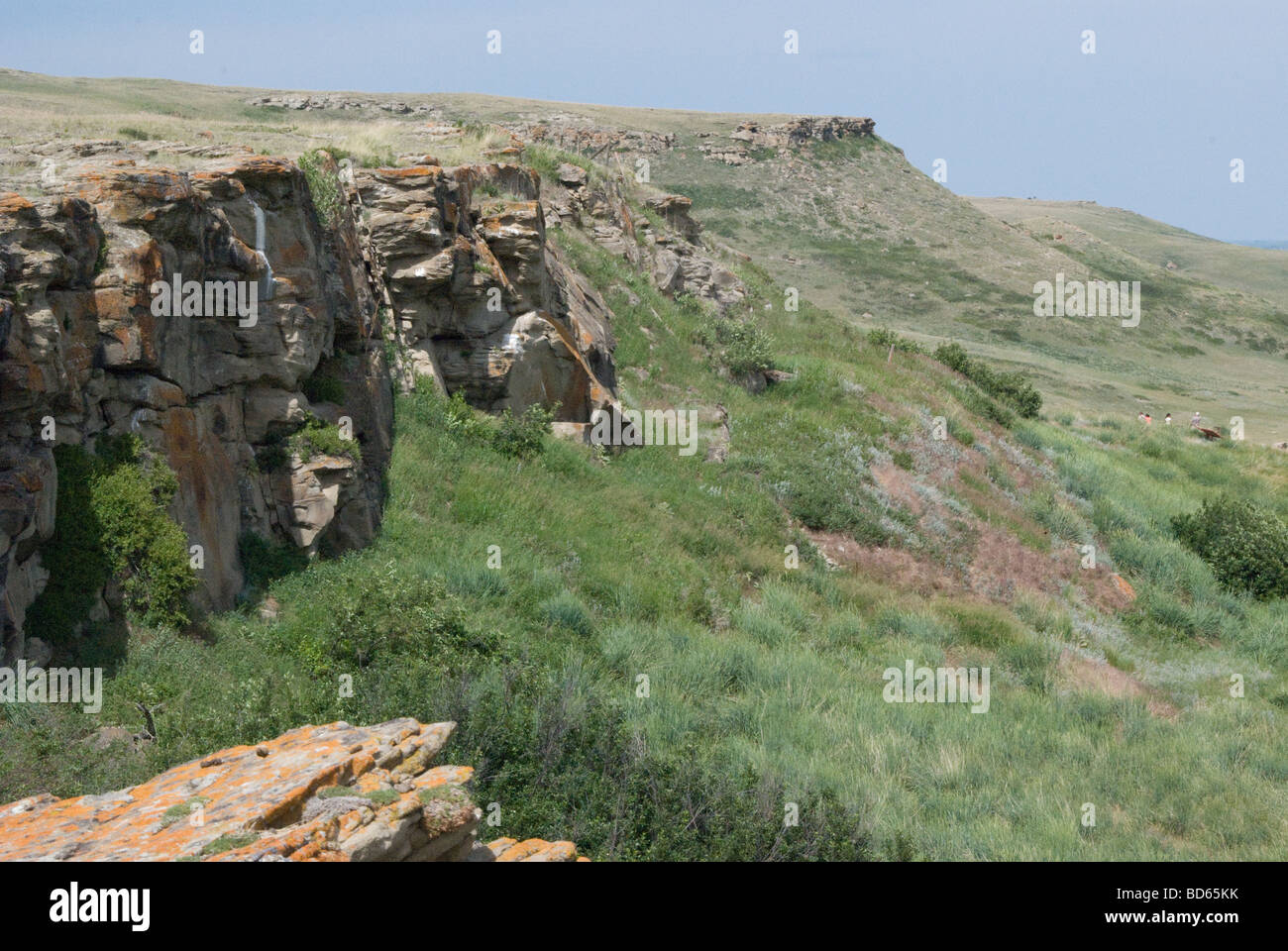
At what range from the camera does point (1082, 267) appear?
241 ft

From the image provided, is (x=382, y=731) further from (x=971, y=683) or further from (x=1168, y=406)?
(x=1168, y=406)

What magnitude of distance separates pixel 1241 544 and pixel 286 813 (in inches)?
763

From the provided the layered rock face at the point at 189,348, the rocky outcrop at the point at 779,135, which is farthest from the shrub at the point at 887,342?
the rocky outcrop at the point at 779,135

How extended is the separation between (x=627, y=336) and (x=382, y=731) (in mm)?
15580

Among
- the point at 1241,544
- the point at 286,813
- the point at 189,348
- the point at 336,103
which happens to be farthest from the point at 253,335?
the point at 336,103

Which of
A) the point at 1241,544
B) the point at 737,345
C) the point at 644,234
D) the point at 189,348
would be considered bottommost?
the point at 1241,544

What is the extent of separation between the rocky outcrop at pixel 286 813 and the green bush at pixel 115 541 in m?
2.78

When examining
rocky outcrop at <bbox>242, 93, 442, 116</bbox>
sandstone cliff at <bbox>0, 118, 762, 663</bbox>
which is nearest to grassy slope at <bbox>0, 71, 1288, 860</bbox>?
sandstone cliff at <bbox>0, 118, 762, 663</bbox>

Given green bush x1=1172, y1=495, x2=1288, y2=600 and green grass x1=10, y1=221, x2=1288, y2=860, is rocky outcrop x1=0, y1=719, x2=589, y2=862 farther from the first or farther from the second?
green bush x1=1172, y1=495, x2=1288, y2=600

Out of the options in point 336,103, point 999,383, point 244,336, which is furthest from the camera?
point 336,103

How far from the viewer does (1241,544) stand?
18344mm

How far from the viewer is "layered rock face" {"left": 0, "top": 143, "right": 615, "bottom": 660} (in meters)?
7.08

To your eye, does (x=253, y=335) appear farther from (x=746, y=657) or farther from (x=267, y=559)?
(x=746, y=657)
